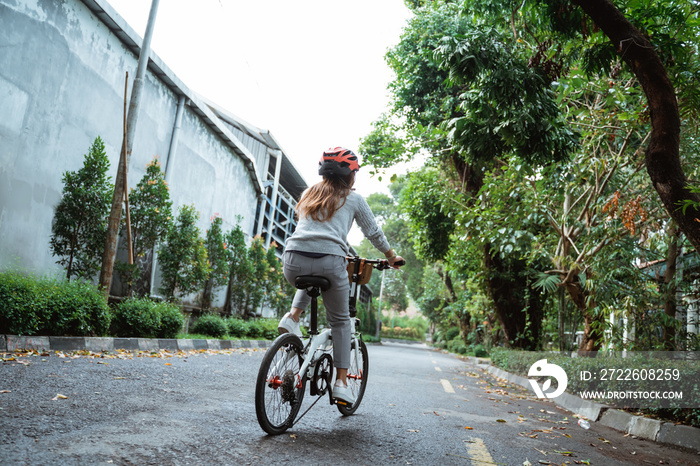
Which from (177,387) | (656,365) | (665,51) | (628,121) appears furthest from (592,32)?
(177,387)

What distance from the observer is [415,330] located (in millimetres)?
75188

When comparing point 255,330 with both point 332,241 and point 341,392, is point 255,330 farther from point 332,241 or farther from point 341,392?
point 332,241

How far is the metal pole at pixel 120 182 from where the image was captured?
27.9ft

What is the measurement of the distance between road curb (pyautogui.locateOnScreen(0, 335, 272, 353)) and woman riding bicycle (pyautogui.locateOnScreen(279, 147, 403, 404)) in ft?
13.3

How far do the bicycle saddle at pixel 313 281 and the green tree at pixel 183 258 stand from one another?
27.8ft

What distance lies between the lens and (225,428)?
334cm

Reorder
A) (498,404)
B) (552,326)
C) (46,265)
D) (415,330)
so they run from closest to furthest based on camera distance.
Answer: (498,404) → (46,265) → (552,326) → (415,330)

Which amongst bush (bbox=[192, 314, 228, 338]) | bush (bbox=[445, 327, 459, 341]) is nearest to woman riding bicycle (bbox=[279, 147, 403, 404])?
bush (bbox=[192, 314, 228, 338])

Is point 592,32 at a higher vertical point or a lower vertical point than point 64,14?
lower

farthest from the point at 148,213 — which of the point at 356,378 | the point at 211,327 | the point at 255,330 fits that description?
A: the point at 356,378

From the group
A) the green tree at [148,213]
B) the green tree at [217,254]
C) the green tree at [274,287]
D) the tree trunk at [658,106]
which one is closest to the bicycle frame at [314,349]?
the tree trunk at [658,106]

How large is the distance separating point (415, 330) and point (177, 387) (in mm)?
72388

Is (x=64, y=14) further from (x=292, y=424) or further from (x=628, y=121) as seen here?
(x=628, y=121)

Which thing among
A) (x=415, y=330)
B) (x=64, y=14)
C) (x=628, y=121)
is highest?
(x=64, y=14)
